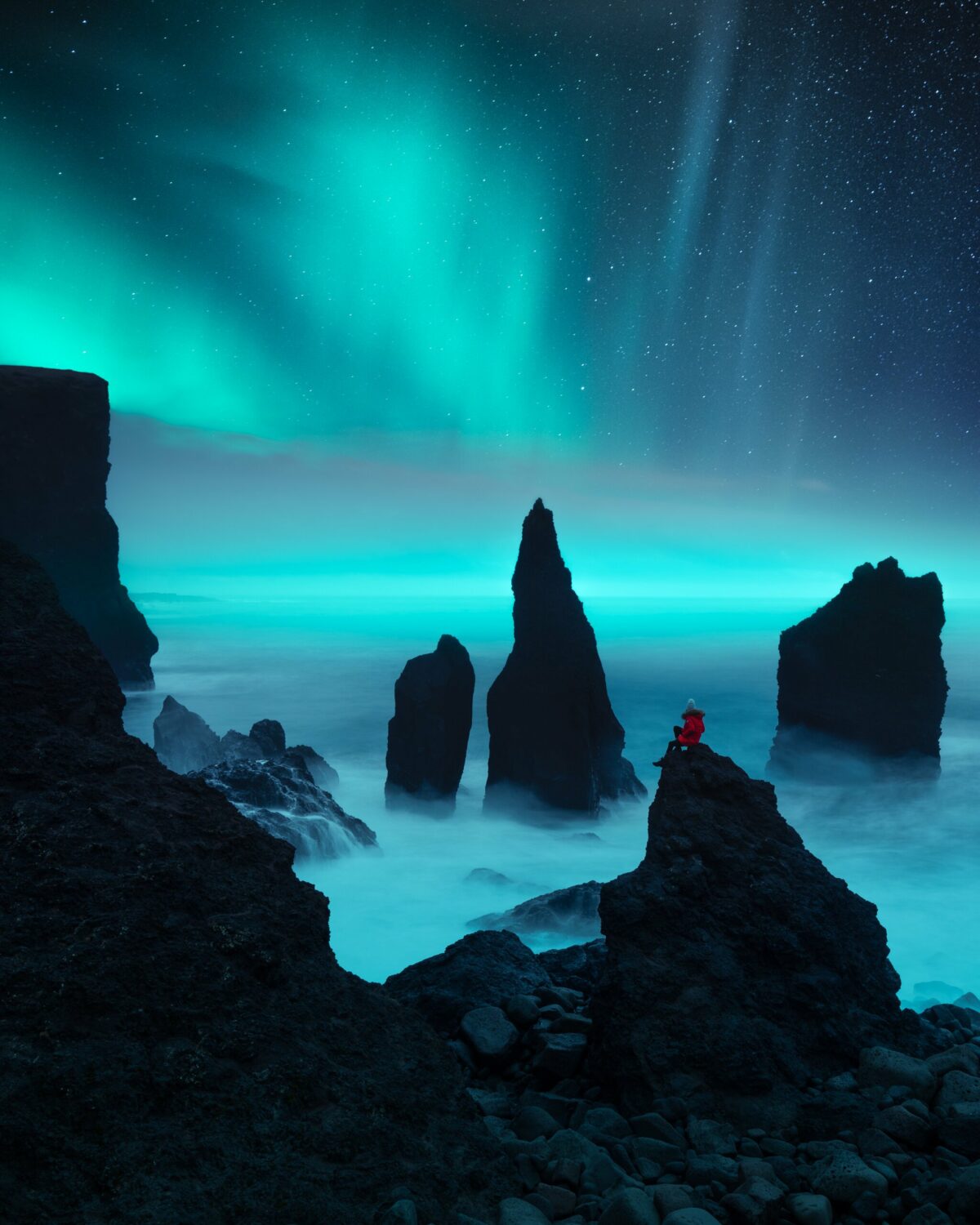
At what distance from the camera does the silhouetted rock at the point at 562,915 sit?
18391 millimetres

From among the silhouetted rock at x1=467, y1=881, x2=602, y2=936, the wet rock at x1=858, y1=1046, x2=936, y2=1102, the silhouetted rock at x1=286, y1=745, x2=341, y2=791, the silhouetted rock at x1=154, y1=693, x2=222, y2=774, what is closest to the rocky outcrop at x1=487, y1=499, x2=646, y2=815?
the silhouetted rock at x1=286, y1=745, x2=341, y2=791

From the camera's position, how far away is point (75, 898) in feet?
15.2

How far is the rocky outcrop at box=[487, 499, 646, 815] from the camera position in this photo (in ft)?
138

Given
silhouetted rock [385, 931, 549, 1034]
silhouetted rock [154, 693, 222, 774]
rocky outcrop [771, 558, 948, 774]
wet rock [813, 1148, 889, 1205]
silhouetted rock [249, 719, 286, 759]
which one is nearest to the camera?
wet rock [813, 1148, 889, 1205]

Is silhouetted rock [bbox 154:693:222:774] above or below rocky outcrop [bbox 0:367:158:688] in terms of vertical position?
below

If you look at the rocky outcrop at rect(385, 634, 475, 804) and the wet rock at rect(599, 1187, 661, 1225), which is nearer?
the wet rock at rect(599, 1187, 661, 1225)

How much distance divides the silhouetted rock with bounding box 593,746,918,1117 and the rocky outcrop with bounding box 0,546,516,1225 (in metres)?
2.27

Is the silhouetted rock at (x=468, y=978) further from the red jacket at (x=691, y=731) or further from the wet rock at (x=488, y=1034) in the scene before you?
the red jacket at (x=691, y=731)

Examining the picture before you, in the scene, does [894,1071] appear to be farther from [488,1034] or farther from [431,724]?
[431,724]

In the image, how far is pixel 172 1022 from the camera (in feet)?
14.1

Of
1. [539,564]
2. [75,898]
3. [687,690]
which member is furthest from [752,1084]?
[687,690]

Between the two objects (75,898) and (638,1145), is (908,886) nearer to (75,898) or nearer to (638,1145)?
(638,1145)

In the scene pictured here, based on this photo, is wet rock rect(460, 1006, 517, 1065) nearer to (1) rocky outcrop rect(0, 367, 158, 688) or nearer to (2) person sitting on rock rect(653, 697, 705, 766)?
(2) person sitting on rock rect(653, 697, 705, 766)

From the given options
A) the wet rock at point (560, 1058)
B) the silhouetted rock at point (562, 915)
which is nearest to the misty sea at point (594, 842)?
the silhouetted rock at point (562, 915)
